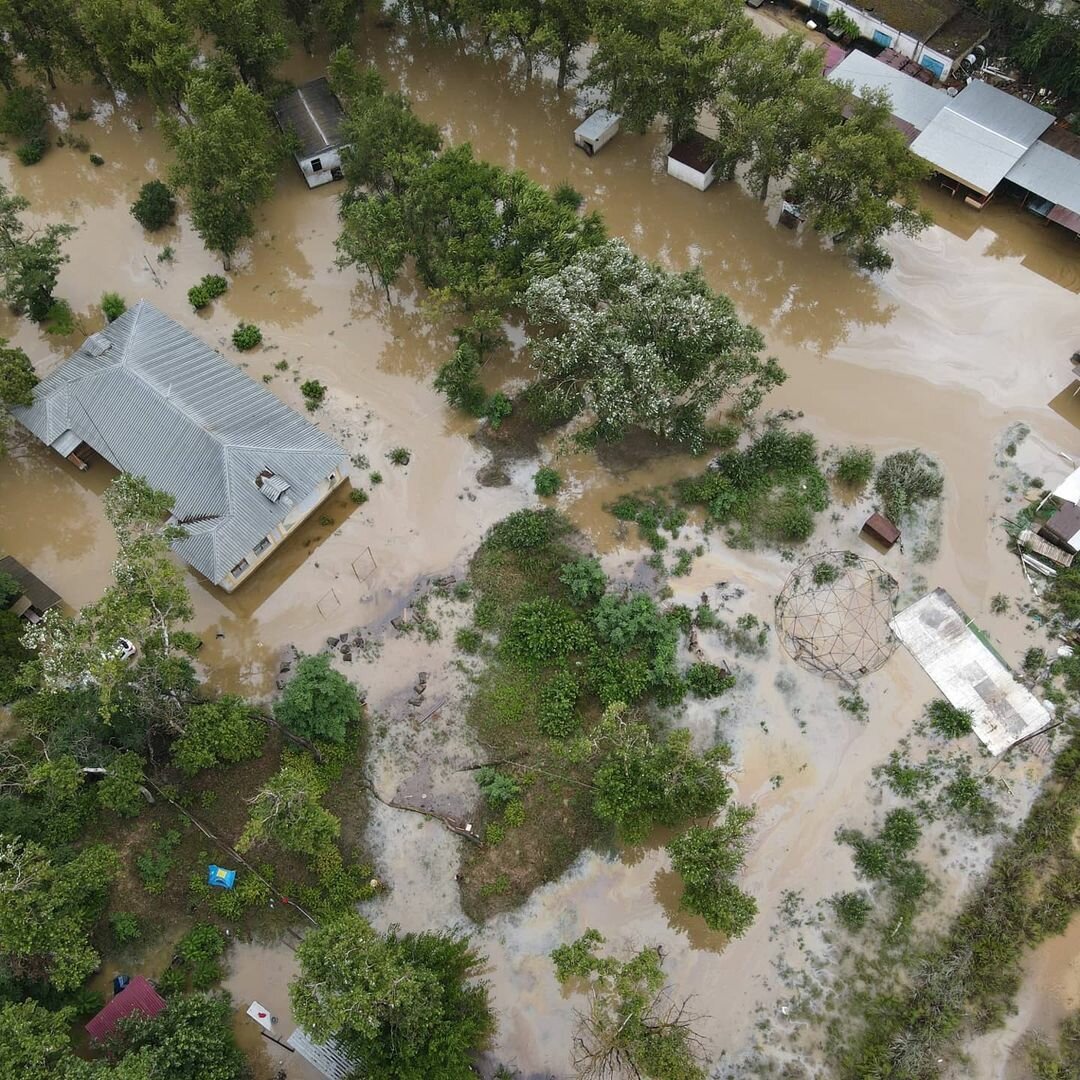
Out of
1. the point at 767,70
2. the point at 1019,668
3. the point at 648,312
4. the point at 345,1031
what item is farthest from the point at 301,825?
the point at 767,70

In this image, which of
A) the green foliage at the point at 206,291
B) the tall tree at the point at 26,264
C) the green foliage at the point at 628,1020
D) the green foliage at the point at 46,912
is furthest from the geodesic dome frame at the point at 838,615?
the tall tree at the point at 26,264

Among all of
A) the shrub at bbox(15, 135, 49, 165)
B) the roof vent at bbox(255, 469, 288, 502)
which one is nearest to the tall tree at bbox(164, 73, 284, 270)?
the shrub at bbox(15, 135, 49, 165)

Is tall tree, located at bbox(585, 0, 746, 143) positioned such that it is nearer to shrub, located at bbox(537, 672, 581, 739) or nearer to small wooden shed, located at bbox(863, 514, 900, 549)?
small wooden shed, located at bbox(863, 514, 900, 549)

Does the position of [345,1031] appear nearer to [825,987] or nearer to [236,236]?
[825,987]

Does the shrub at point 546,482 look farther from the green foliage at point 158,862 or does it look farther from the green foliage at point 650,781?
the green foliage at point 158,862

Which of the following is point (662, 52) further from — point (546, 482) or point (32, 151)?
point (32, 151)

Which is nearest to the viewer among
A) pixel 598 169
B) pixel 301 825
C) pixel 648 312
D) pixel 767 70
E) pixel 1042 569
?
pixel 301 825
